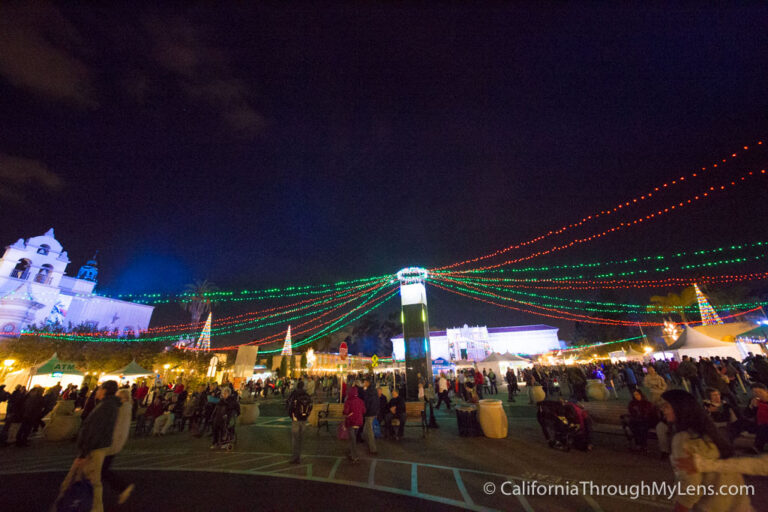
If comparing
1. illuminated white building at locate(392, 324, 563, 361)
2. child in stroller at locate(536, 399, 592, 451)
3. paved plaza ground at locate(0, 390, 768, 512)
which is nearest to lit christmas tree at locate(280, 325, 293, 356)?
illuminated white building at locate(392, 324, 563, 361)

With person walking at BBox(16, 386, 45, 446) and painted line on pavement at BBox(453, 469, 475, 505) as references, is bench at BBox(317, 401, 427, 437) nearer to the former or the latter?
painted line on pavement at BBox(453, 469, 475, 505)

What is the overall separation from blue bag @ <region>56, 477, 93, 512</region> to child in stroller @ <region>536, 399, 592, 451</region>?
28.0ft

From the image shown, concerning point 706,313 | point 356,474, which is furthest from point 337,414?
point 706,313

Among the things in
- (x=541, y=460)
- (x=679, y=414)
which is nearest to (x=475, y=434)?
(x=541, y=460)

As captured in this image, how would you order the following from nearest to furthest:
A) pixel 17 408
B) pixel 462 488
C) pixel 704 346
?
pixel 462 488 < pixel 17 408 < pixel 704 346

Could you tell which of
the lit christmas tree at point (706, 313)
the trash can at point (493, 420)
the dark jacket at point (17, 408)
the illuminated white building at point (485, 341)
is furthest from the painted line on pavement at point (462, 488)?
the illuminated white building at point (485, 341)

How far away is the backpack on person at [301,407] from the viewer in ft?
21.3

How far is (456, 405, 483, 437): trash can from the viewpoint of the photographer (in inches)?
356

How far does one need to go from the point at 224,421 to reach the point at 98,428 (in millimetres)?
5366

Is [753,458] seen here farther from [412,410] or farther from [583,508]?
[412,410]

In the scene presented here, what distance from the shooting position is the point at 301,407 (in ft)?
21.5

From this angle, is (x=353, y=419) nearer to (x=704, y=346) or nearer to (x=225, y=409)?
(x=225, y=409)

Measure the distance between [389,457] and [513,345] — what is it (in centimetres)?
8306

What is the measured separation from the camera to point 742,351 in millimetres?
21000
